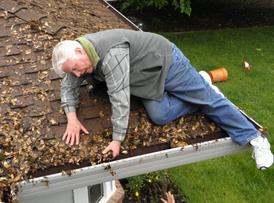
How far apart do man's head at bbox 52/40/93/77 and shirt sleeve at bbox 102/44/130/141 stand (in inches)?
5.4

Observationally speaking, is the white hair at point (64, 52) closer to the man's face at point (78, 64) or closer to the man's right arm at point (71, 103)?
the man's face at point (78, 64)

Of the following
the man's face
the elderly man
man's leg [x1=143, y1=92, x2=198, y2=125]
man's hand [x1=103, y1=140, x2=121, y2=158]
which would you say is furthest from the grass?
the man's face

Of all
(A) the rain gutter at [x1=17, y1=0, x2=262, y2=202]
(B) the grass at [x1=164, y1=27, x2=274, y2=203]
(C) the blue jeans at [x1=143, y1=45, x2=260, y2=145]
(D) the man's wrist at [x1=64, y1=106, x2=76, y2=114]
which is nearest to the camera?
(A) the rain gutter at [x1=17, y1=0, x2=262, y2=202]

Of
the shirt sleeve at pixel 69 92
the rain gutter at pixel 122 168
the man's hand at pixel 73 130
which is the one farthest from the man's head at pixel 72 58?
the rain gutter at pixel 122 168

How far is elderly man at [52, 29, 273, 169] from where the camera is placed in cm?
328

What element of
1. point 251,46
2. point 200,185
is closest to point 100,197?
point 200,185

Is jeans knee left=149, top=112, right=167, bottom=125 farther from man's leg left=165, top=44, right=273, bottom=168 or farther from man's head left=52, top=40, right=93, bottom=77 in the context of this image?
man's head left=52, top=40, right=93, bottom=77

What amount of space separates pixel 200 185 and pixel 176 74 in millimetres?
3753

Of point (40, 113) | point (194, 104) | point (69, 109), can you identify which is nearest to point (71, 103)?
point (69, 109)

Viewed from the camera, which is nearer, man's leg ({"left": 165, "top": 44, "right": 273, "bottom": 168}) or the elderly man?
the elderly man

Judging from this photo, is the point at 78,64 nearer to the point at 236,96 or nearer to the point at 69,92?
the point at 69,92

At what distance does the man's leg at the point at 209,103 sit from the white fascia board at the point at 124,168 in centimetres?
11

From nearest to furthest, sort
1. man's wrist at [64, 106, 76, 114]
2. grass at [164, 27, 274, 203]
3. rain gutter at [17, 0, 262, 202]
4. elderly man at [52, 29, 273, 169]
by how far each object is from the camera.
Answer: rain gutter at [17, 0, 262, 202], elderly man at [52, 29, 273, 169], man's wrist at [64, 106, 76, 114], grass at [164, 27, 274, 203]

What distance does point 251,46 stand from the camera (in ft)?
38.6
